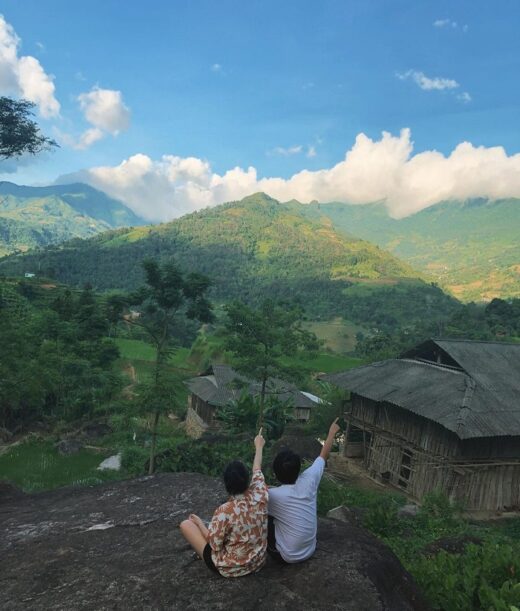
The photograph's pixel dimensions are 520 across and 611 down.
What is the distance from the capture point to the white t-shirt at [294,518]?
4.72 m

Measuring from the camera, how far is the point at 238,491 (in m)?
4.58

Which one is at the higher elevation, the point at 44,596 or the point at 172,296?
the point at 172,296

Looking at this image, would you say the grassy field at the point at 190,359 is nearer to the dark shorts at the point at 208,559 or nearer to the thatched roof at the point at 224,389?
the thatched roof at the point at 224,389

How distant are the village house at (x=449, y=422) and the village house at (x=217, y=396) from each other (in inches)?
338

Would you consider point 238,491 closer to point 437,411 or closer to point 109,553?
point 109,553

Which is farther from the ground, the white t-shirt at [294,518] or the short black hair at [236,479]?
the short black hair at [236,479]

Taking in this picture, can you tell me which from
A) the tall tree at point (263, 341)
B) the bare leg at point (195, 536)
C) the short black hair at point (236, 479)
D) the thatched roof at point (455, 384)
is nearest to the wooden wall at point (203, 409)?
the thatched roof at point (455, 384)

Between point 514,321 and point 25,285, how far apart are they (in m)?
66.5

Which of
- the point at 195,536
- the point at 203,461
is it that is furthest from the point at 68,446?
the point at 195,536

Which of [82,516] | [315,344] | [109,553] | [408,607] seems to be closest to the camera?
[408,607]

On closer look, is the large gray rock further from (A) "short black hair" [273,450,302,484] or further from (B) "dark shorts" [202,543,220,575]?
(A) "short black hair" [273,450,302,484]

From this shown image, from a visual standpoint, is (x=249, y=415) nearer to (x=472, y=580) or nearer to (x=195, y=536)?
(x=472, y=580)

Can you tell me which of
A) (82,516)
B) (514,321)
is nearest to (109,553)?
(82,516)

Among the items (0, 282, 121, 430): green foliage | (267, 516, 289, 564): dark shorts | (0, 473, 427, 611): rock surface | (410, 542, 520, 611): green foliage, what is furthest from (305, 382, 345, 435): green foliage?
(267, 516, 289, 564): dark shorts
